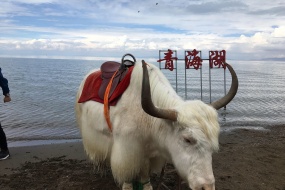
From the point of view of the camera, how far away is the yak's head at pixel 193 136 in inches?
94.3

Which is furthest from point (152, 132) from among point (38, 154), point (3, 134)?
point (38, 154)

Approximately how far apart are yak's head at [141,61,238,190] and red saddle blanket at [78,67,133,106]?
30.4 inches

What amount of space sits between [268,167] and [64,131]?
4.91m

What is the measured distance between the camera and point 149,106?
2.46 metres

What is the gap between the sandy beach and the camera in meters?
4.08

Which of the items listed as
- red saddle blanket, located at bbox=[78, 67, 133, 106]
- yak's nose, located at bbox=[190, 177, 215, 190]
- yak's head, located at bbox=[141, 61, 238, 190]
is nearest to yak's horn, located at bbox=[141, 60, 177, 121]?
yak's head, located at bbox=[141, 61, 238, 190]

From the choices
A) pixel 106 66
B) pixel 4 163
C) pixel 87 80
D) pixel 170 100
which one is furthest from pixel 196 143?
pixel 4 163

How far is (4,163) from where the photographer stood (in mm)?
4914

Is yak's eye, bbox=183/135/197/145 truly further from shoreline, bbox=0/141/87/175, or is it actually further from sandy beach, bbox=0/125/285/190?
shoreline, bbox=0/141/87/175

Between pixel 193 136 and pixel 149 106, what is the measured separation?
400mm

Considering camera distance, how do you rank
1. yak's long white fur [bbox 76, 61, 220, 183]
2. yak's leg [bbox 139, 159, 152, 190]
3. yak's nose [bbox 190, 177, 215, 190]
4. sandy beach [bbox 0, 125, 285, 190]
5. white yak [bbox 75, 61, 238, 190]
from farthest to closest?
1. sandy beach [bbox 0, 125, 285, 190]
2. yak's leg [bbox 139, 159, 152, 190]
3. yak's long white fur [bbox 76, 61, 220, 183]
4. white yak [bbox 75, 61, 238, 190]
5. yak's nose [bbox 190, 177, 215, 190]

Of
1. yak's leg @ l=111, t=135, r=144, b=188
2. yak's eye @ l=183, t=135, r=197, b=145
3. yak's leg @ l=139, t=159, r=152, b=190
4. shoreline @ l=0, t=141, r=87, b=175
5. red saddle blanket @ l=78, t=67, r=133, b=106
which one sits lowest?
shoreline @ l=0, t=141, r=87, b=175

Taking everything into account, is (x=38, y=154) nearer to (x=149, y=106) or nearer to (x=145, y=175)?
(x=145, y=175)

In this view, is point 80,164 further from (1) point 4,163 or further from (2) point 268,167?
(2) point 268,167
